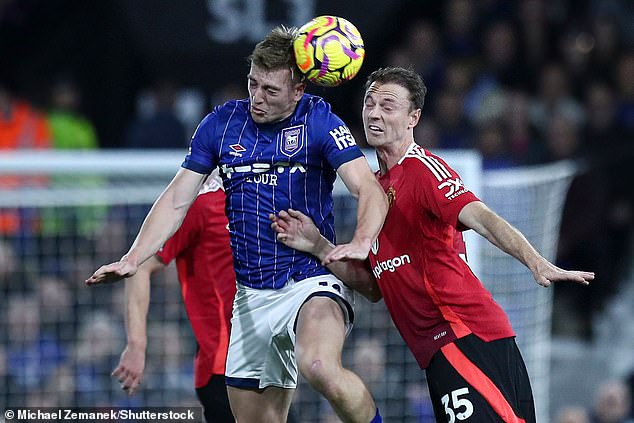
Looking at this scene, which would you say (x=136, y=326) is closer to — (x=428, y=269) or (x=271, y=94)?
(x=271, y=94)

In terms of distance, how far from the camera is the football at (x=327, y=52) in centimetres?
542

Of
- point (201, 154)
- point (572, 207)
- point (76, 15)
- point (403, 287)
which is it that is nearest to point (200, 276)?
point (201, 154)

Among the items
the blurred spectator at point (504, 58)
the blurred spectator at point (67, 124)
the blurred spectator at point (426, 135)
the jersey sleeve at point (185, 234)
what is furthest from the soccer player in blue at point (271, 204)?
the blurred spectator at point (504, 58)

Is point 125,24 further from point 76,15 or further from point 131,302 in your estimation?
point 131,302

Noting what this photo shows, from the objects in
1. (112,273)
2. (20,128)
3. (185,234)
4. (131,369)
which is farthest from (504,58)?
(112,273)

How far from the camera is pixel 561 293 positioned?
1144cm

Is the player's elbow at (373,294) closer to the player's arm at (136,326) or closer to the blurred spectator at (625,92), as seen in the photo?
the player's arm at (136,326)

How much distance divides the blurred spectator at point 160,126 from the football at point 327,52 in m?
5.91

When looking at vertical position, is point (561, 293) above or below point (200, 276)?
below

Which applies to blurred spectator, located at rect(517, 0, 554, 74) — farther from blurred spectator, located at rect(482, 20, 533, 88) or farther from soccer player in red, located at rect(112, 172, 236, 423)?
soccer player in red, located at rect(112, 172, 236, 423)

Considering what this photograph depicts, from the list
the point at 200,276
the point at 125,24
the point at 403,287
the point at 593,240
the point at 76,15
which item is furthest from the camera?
the point at 76,15

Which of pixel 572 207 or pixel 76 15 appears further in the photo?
pixel 76 15

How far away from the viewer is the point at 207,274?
20.3 ft

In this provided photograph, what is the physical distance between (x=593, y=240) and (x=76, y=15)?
18.9ft
